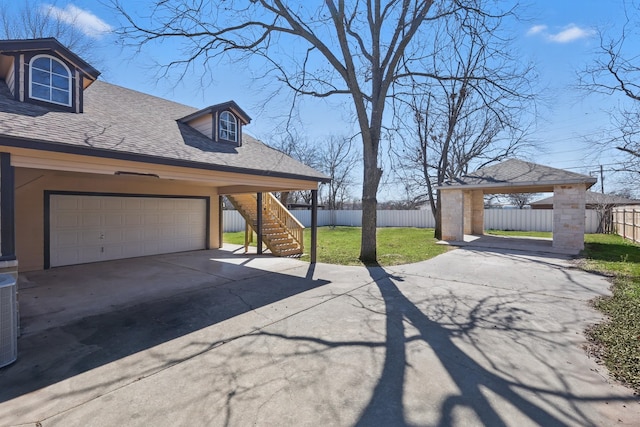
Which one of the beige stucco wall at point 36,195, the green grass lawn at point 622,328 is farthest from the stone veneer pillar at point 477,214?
the beige stucco wall at point 36,195

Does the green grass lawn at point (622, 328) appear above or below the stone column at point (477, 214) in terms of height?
below

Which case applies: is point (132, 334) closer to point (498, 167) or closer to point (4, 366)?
point (4, 366)

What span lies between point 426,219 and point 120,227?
2274 centimetres

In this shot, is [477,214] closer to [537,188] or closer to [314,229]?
[537,188]

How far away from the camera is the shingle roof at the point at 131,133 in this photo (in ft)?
15.6

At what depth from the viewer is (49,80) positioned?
6.34 m

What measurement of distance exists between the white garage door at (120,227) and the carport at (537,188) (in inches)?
450

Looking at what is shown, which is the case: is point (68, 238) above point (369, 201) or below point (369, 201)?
below

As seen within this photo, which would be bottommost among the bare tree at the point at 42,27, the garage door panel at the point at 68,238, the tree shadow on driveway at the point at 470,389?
the tree shadow on driveway at the point at 470,389

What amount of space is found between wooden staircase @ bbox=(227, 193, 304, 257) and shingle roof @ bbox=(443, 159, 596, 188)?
25.3 feet

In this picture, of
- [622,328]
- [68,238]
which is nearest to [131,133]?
[68,238]

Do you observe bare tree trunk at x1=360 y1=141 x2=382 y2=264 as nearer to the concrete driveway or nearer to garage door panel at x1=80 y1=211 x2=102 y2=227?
the concrete driveway

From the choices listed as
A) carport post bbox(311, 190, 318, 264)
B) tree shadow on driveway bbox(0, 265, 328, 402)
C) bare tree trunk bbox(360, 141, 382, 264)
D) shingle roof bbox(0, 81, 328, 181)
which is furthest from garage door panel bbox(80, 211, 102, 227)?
bare tree trunk bbox(360, 141, 382, 264)

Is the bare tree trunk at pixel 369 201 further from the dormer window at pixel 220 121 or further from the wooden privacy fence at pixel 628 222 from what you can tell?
the wooden privacy fence at pixel 628 222
